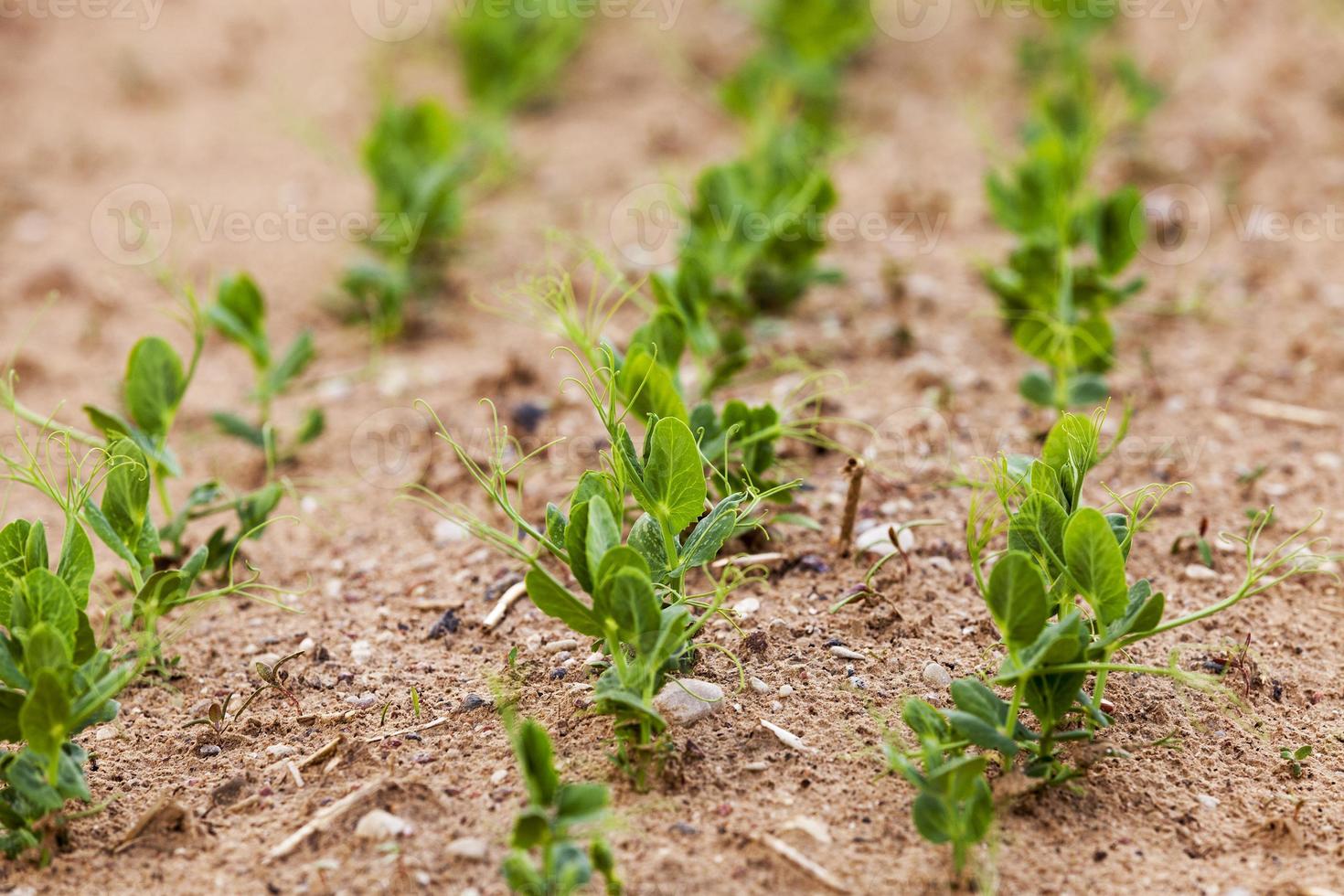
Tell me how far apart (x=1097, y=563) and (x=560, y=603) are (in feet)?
2.14

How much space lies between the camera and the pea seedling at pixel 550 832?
1.34 meters

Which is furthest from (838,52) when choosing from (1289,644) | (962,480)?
(1289,644)

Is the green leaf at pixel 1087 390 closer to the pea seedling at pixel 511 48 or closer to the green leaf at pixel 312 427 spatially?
the green leaf at pixel 312 427

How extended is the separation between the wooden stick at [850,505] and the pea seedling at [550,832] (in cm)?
77

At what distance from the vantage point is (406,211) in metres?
3.09

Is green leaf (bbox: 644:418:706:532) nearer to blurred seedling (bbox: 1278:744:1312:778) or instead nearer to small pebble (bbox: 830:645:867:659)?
small pebble (bbox: 830:645:867:659)

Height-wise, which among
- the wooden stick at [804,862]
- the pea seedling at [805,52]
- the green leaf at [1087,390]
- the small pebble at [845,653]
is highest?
the pea seedling at [805,52]

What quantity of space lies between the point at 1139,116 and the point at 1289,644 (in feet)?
6.60

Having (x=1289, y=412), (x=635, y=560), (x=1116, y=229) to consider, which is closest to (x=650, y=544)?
(x=635, y=560)

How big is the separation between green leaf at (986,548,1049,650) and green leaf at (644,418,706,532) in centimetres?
39

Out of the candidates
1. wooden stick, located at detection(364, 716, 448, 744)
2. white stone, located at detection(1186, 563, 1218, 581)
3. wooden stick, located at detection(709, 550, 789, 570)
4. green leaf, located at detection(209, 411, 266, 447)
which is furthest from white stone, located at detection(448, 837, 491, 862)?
white stone, located at detection(1186, 563, 1218, 581)

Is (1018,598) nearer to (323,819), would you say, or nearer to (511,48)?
(323,819)

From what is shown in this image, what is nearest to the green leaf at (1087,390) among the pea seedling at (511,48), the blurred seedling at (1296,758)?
the blurred seedling at (1296,758)

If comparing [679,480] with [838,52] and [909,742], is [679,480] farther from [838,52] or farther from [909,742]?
[838,52]
